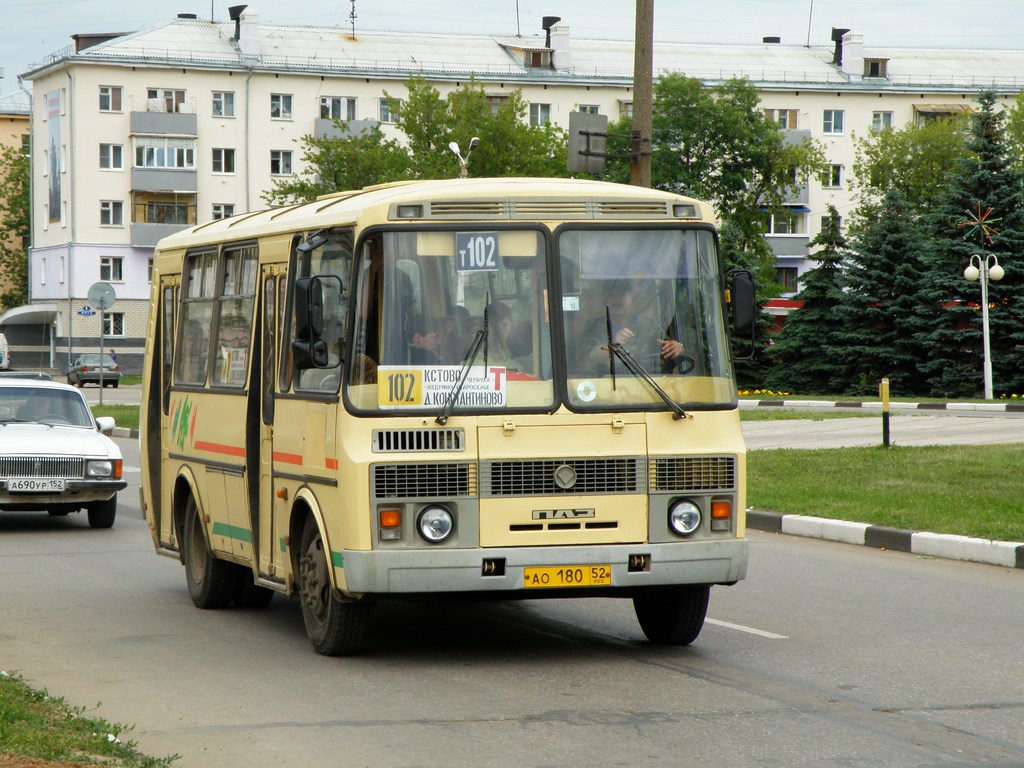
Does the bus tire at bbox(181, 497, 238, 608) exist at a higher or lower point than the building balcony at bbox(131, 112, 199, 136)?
lower

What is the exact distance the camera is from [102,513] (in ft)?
56.8

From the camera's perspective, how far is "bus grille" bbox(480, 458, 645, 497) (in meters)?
8.52

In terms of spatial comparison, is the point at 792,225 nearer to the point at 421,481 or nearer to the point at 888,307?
the point at 888,307

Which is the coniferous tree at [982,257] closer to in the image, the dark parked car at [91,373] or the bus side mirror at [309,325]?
the dark parked car at [91,373]

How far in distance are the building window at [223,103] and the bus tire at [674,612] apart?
77916 millimetres

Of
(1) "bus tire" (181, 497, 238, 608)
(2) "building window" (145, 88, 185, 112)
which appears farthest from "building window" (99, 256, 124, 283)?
(1) "bus tire" (181, 497, 238, 608)

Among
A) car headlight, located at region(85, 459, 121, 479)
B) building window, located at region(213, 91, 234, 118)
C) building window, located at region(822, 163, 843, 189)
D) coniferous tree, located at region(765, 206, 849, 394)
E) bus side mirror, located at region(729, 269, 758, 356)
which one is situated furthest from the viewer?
building window, located at region(822, 163, 843, 189)

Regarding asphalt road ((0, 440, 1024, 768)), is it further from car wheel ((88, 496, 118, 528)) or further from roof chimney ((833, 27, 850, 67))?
roof chimney ((833, 27, 850, 67))

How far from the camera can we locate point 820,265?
51688 millimetres

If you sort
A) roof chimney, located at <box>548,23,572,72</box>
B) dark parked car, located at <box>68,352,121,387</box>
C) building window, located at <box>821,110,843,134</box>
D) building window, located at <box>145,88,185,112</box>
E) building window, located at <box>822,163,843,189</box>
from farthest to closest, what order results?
building window, located at <box>822,163,843,189</box>, building window, located at <box>821,110,843,134</box>, roof chimney, located at <box>548,23,572,72</box>, building window, located at <box>145,88,185,112</box>, dark parked car, located at <box>68,352,121,387</box>

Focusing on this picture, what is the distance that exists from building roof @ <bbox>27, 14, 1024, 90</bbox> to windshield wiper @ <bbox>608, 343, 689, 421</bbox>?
77157 millimetres

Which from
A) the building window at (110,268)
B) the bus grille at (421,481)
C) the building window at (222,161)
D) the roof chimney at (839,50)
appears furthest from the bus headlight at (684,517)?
the roof chimney at (839,50)

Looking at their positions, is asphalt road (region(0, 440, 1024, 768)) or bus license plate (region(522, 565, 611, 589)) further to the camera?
bus license plate (region(522, 565, 611, 589))

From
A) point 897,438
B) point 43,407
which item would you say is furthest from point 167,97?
point 43,407
